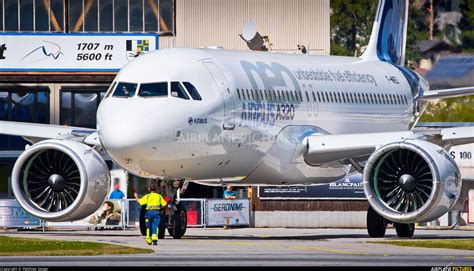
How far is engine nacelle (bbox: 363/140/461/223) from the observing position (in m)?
35.4

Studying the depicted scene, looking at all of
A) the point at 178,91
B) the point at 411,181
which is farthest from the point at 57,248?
the point at 411,181

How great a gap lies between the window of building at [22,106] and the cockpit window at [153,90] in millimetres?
26543

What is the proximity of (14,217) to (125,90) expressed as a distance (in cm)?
1214

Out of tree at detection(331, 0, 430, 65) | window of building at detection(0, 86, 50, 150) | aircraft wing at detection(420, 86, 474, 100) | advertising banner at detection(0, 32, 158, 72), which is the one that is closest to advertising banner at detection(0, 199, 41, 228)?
aircraft wing at detection(420, 86, 474, 100)

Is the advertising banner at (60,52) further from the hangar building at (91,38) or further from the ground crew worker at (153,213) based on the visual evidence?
the ground crew worker at (153,213)

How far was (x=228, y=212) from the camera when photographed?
47719 millimetres

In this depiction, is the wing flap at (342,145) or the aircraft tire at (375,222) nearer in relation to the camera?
the wing flap at (342,145)

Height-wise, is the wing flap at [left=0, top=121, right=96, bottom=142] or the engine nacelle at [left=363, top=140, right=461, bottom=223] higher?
the wing flap at [left=0, top=121, right=96, bottom=142]

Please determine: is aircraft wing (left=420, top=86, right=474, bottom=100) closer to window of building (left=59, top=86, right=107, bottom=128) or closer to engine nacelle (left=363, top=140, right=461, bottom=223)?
engine nacelle (left=363, top=140, right=461, bottom=223)

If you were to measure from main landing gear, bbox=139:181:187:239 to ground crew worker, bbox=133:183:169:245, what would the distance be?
2.47 feet

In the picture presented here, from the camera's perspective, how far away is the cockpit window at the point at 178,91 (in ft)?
118

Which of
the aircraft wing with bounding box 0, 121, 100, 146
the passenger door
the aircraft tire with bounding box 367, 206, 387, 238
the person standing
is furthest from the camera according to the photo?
the person standing

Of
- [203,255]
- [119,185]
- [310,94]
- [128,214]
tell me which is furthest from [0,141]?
[203,255]

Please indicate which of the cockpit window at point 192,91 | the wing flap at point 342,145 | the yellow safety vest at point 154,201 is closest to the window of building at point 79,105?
the wing flap at point 342,145
